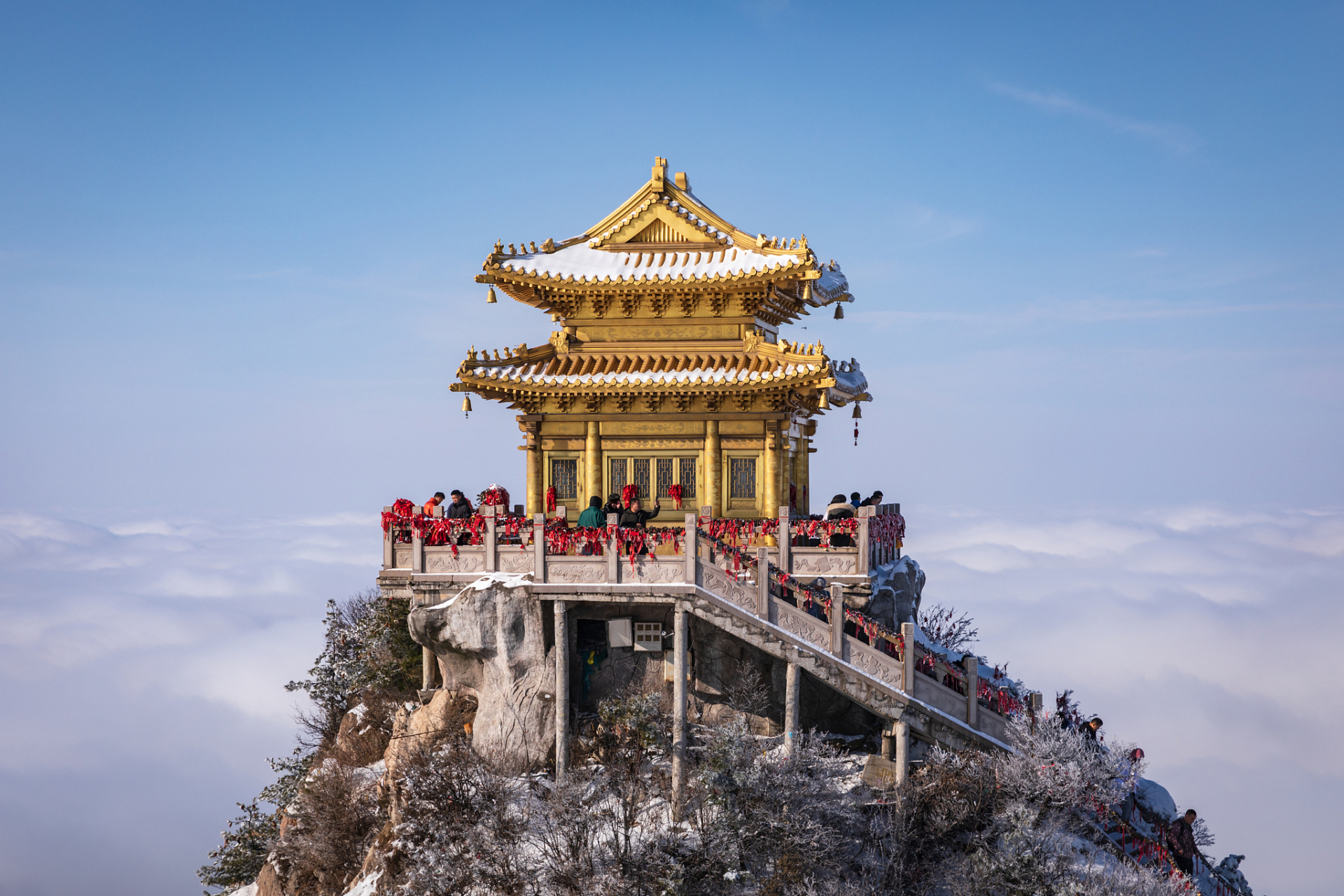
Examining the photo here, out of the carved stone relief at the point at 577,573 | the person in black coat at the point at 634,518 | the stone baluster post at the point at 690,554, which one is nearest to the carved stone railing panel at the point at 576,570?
the carved stone relief at the point at 577,573

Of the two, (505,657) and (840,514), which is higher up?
(840,514)

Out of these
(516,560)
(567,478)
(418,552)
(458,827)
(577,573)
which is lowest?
(458,827)

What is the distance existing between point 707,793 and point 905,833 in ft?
12.3

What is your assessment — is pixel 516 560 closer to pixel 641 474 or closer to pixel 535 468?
pixel 535 468

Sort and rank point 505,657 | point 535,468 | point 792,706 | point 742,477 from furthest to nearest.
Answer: point 535,468, point 742,477, point 505,657, point 792,706

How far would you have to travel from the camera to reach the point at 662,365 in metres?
26.3

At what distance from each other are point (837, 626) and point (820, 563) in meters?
2.02

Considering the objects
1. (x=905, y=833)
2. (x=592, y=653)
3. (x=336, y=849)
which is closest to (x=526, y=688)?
(x=592, y=653)

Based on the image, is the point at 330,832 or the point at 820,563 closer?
the point at 820,563

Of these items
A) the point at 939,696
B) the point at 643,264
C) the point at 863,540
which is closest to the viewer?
the point at 939,696

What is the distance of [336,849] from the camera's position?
2480 cm

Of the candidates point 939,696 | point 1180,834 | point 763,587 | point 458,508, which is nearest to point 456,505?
point 458,508

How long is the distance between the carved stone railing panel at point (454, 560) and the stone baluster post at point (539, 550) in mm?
1221

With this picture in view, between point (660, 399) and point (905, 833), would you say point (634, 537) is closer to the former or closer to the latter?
point (660, 399)
